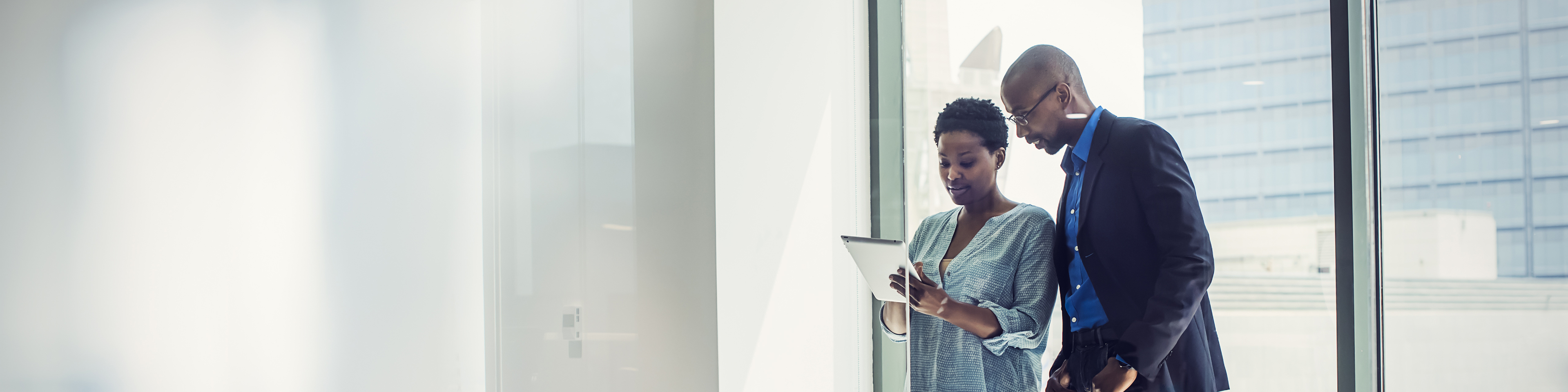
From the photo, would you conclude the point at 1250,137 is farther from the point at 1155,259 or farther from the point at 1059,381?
the point at 1059,381

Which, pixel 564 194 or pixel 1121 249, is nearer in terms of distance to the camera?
pixel 1121 249

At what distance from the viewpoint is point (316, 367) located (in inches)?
74.8

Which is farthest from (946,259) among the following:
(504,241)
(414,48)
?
(414,48)

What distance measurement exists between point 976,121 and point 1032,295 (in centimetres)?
58

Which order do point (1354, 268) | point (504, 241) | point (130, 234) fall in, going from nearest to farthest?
point (130, 234)
point (1354, 268)
point (504, 241)

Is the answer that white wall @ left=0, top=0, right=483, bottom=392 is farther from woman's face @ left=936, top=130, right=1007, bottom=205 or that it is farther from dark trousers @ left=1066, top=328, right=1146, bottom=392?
dark trousers @ left=1066, top=328, right=1146, bottom=392

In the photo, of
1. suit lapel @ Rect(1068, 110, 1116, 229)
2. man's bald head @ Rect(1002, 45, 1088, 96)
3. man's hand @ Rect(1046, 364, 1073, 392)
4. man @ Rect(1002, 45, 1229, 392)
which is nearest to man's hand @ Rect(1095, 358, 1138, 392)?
man @ Rect(1002, 45, 1229, 392)

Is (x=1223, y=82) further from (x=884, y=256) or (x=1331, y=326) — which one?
(x=884, y=256)

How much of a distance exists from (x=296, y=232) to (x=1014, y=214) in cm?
198

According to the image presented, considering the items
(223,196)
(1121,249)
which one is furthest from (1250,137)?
(223,196)

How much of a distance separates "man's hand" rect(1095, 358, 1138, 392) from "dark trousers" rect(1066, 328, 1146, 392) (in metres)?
0.01

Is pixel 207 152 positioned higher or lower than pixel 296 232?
higher

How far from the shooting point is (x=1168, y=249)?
187 cm

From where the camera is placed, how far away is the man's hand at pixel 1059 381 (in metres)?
2.13
